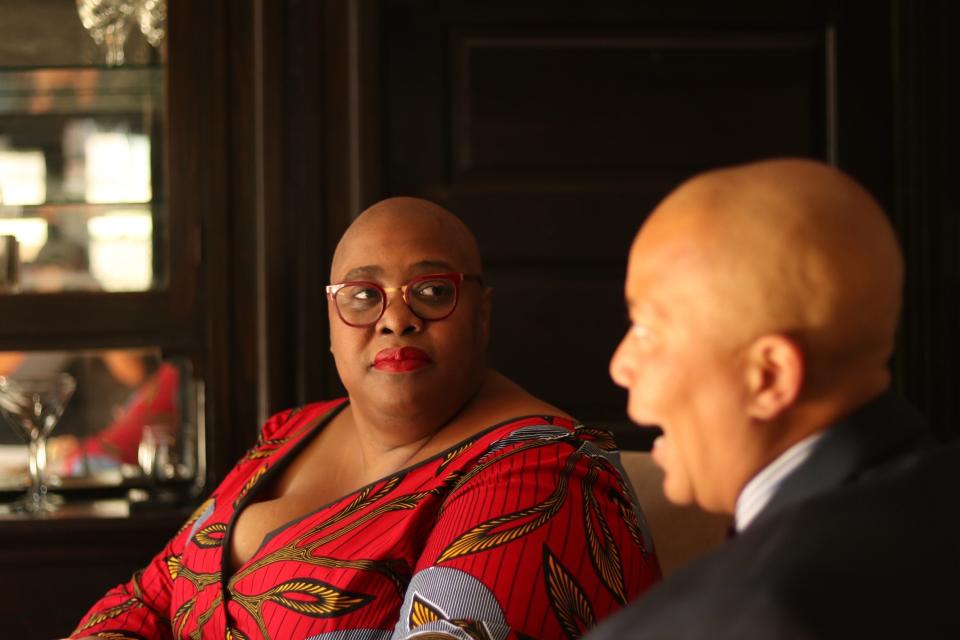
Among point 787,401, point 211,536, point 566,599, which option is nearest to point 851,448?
point 787,401

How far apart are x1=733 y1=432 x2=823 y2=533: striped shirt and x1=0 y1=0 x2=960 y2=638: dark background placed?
1.70 m

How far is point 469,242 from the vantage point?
63.4 inches

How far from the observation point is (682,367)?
679 millimetres

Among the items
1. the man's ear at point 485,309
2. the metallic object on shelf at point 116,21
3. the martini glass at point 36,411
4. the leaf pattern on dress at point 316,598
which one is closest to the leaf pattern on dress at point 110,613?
the leaf pattern on dress at point 316,598

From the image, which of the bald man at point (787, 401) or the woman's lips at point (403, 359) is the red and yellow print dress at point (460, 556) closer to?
the woman's lips at point (403, 359)

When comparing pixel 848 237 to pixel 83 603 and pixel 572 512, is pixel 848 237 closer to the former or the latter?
pixel 572 512

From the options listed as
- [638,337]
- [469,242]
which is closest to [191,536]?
[469,242]

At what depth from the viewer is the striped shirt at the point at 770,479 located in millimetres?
666

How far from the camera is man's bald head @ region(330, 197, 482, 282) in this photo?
156 cm

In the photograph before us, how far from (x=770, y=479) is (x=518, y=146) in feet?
5.74

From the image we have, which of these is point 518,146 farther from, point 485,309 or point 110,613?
point 110,613

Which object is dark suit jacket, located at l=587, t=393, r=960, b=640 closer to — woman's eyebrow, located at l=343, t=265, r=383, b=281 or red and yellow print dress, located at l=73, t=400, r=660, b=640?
red and yellow print dress, located at l=73, t=400, r=660, b=640

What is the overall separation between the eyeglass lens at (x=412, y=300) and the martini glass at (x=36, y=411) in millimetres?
1035

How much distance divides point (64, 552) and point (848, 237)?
78.7 inches
